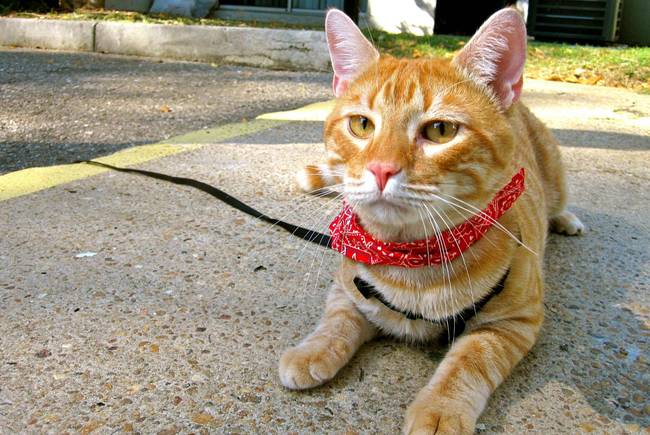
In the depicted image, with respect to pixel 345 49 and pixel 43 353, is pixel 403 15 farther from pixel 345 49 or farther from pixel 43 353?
pixel 43 353

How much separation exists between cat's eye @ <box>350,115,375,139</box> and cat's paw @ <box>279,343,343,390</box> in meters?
0.67

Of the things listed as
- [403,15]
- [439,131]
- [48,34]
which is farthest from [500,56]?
[403,15]

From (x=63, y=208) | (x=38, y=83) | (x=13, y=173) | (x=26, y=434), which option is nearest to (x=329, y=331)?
(x=26, y=434)

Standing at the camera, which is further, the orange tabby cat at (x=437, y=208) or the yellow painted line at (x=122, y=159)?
the yellow painted line at (x=122, y=159)

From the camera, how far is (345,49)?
2.37 metres

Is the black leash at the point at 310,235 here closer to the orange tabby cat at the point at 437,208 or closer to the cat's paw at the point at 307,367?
the orange tabby cat at the point at 437,208

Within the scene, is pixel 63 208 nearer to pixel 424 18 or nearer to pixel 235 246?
pixel 235 246

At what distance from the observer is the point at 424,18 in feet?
38.8

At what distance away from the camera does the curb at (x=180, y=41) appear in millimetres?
7837

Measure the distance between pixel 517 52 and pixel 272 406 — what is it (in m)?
1.31

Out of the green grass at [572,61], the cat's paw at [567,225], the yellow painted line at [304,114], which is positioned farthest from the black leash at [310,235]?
the green grass at [572,61]

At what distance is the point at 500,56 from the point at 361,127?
50 centimetres

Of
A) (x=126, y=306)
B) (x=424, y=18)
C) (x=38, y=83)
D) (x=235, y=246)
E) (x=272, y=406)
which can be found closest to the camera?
(x=272, y=406)

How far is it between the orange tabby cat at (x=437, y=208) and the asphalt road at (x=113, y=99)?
2776mm
